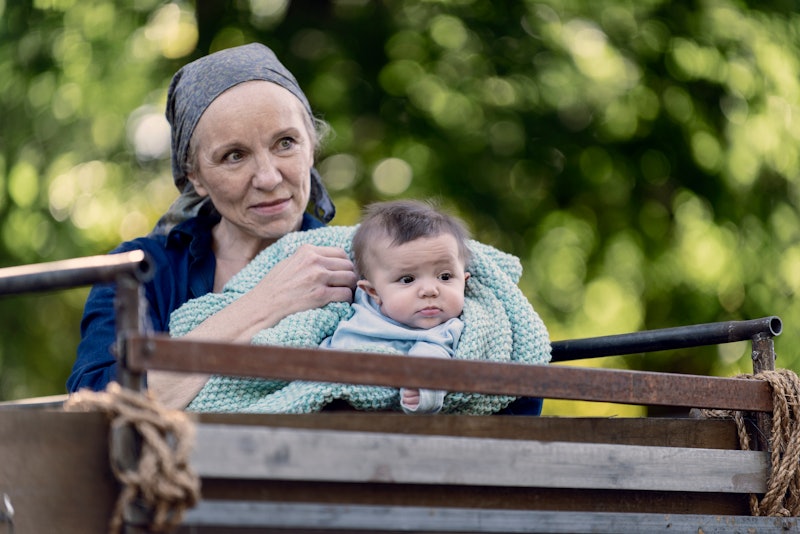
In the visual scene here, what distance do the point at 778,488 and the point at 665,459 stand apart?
275 millimetres

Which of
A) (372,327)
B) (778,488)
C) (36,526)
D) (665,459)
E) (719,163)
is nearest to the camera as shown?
(36,526)

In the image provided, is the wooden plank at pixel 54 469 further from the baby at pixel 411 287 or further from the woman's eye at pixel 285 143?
the woman's eye at pixel 285 143

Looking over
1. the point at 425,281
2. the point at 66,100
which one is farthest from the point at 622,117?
the point at 425,281

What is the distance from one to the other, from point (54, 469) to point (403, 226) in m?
0.91

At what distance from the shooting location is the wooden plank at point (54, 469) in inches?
66.7

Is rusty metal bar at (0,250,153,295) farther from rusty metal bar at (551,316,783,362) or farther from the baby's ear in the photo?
rusty metal bar at (551,316,783,362)

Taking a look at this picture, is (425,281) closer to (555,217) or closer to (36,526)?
(36,526)

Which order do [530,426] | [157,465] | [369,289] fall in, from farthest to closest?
[369,289] → [530,426] → [157,465]

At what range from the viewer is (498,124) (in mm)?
5766

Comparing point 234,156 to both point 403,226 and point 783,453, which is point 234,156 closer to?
point 403,226

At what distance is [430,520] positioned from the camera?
5.92 ft

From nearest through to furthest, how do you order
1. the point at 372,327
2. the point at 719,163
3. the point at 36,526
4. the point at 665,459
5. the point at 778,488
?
the point at 36,526, the point at 665,459, the point at 778,488, the point at 372,327, the point at 719,163

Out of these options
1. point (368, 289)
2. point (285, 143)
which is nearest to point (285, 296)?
point (368, 289)

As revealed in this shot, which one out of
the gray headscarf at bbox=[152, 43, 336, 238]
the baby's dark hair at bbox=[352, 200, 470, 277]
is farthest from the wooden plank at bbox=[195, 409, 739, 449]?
the gray headscarf at bbox=[152, 43, 336, 238]
